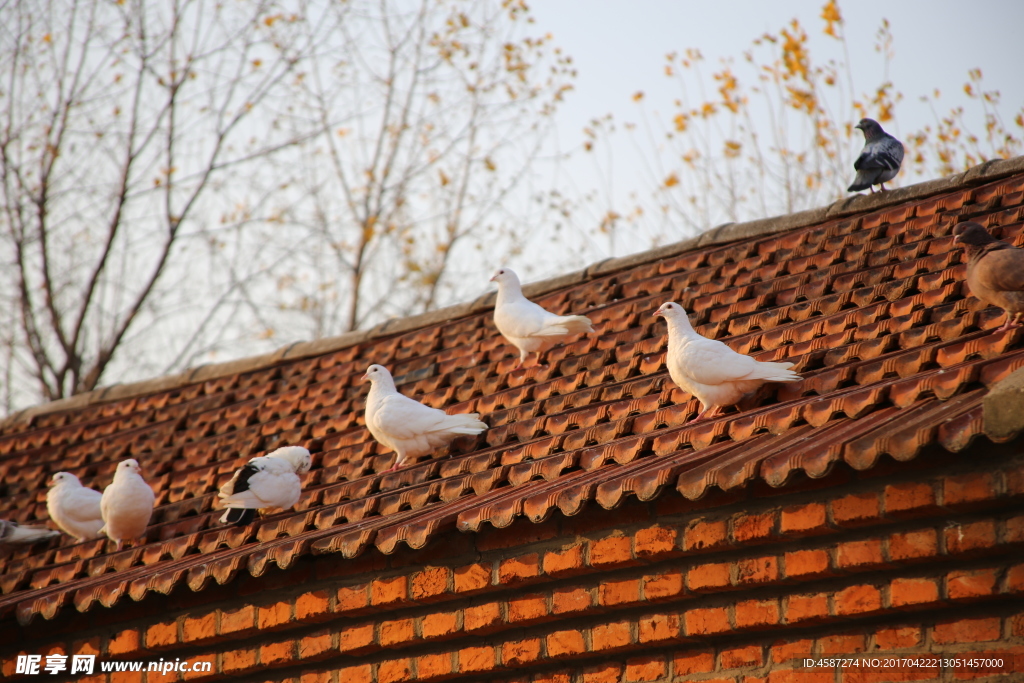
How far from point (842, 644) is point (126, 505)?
4504mm

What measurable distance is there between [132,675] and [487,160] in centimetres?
1542

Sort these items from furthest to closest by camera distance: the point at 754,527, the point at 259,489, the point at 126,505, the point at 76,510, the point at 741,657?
the point at 76,510 → the point at 126,505 → the point at 259,489 → the point at 741,657 → the point at 754,527

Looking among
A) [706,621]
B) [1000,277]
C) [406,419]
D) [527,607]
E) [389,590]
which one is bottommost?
[706,621]

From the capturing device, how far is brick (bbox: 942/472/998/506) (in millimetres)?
3555

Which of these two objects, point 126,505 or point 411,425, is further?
point 126,505

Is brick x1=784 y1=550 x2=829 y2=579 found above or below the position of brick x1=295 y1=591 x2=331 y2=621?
below

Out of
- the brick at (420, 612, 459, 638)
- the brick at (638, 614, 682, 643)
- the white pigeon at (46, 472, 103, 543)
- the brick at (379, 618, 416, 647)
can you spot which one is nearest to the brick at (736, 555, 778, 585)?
the brick at (638, 614, 682, 643)

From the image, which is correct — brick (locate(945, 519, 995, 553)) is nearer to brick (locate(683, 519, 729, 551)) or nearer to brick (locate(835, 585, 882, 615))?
brick (locate(835, 585, 882, 615))

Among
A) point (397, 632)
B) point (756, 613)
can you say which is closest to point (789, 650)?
point (756, 613)

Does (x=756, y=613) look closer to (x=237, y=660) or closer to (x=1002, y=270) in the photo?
(x=1002, y=270)

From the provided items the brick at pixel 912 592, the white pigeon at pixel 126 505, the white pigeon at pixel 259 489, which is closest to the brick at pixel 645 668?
the brick at pixel 912 592

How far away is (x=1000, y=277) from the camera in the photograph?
14.6 feet

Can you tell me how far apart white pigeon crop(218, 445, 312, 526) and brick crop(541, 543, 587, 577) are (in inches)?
86.0

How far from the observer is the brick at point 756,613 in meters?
4.07
